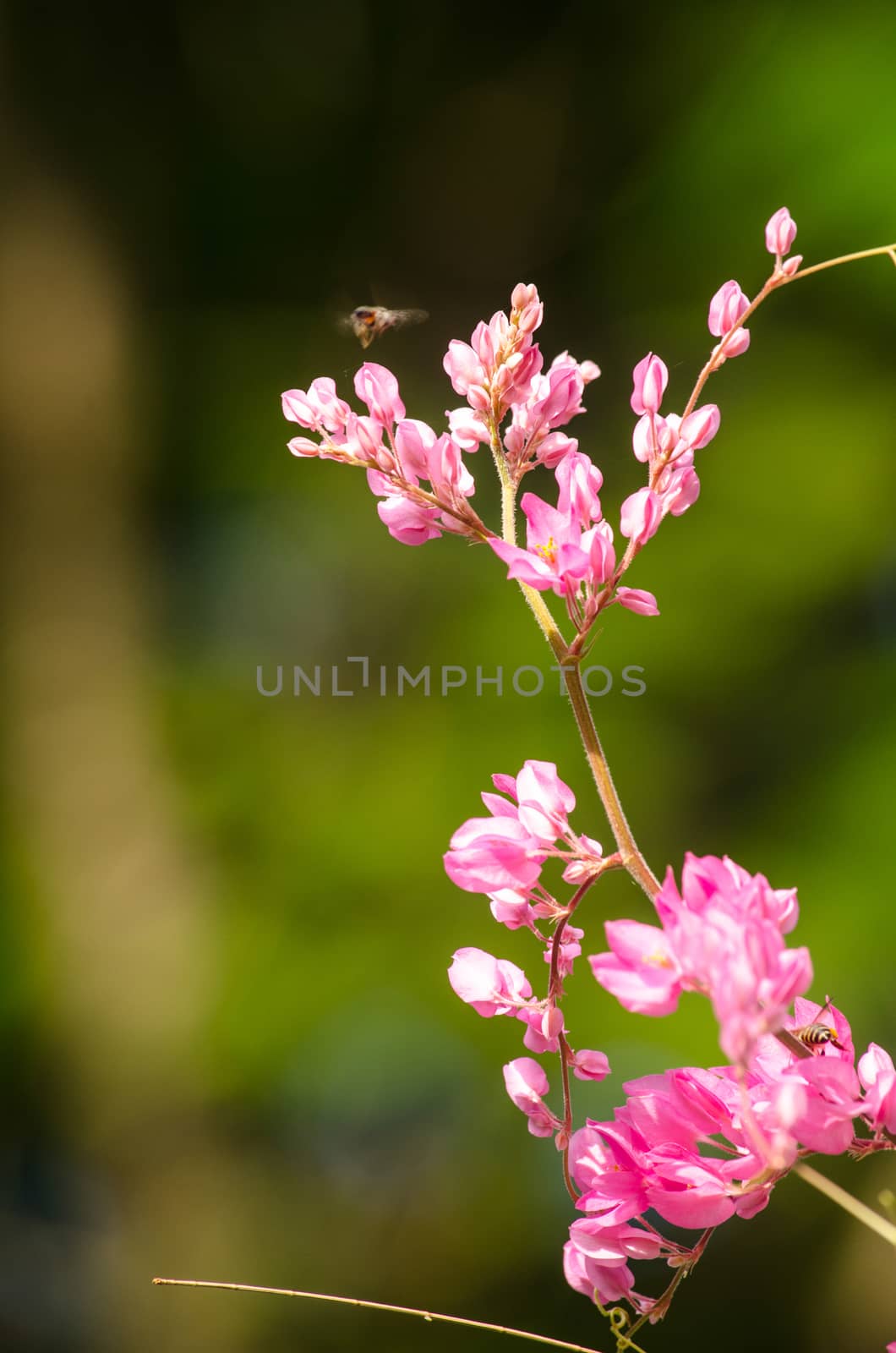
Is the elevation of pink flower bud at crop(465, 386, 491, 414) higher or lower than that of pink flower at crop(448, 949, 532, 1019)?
higher

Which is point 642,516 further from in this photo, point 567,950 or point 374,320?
point 374,320

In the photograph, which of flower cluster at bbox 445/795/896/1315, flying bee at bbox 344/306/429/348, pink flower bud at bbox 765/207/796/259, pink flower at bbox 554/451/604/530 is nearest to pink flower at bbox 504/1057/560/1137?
flower cluster at bbox 445/795/896/1315

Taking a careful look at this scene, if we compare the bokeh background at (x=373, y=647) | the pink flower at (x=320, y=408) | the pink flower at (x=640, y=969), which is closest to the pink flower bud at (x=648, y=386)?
the pink flower at (x=320, y=408)

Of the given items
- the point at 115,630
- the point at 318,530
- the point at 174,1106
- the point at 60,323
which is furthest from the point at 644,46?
the point at 174,1106

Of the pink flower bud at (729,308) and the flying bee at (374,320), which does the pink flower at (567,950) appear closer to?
the pink flower bud at (729,308)

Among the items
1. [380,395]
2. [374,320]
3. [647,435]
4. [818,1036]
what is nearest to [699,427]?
[647,435]

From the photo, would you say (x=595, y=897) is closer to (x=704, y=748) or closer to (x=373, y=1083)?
(x=704, y=748)

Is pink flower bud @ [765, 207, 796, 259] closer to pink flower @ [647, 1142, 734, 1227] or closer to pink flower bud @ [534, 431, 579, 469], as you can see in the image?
pink flower bud @ [534, 431, 579, 469]
